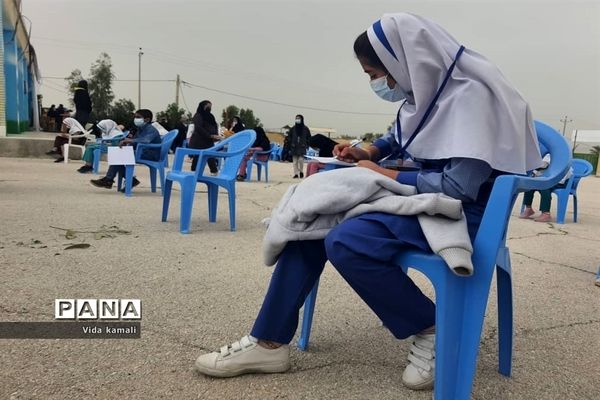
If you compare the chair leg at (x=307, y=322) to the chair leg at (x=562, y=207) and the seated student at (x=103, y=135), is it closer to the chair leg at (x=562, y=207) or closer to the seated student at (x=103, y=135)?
the chair leg at (x=562, y=207)

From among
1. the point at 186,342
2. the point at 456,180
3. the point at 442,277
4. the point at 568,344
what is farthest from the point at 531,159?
the point at 186,342

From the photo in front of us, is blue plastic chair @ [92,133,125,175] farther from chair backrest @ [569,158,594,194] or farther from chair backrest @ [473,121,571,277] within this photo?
chair backrest @ [473,121,571,277]

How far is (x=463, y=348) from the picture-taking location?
50.3 inches

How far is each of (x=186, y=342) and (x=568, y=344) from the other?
160 centimetres

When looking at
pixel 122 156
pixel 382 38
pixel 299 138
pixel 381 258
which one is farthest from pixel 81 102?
pixel 381 258

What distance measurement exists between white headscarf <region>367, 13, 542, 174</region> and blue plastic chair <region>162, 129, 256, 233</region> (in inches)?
101

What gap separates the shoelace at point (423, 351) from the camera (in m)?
1.51

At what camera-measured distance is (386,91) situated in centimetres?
162

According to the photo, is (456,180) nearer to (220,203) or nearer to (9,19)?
(220,203)

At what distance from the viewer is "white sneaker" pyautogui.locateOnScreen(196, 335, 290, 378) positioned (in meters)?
1.54

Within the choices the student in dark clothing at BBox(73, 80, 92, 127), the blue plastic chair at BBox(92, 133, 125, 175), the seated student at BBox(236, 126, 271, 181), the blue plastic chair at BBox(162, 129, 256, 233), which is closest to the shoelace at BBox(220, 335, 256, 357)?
the blue plastic chair at BBox(162, 129, 256, 233)

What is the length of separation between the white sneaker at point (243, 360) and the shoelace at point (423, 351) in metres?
0.43

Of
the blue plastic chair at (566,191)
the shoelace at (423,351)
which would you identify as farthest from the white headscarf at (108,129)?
the shoelace at (423,351)

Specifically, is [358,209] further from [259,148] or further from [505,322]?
[259,148]
